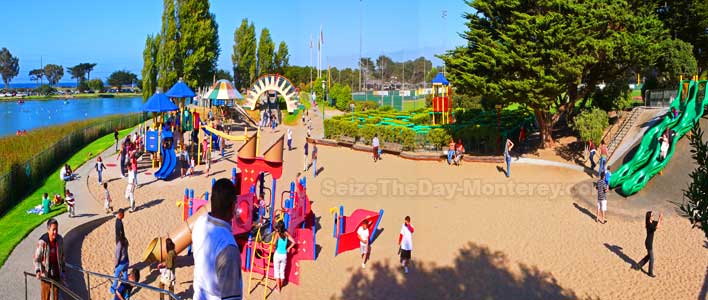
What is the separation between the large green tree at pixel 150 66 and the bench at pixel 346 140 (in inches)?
1081

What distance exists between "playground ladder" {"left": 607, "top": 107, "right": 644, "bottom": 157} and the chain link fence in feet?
74.6

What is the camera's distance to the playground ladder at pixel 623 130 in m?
23.1

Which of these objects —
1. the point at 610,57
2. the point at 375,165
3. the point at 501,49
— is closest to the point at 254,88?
the point at 375,165

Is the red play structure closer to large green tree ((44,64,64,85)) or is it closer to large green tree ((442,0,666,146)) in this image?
large green tree ((442,0,666,146))

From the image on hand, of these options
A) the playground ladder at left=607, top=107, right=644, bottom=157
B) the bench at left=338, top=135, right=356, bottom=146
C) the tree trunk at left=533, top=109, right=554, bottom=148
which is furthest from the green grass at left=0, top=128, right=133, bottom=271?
the playground ladder at left=607, top=107, right=644, bottom=157

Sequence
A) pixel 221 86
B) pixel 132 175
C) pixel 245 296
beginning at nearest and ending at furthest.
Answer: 1. pixel 245 296
2. pixel 132 175
3. pixel 221 86

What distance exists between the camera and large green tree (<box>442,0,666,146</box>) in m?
21.3

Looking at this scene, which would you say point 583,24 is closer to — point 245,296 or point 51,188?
point 245,296

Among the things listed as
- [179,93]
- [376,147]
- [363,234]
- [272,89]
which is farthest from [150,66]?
[363,234]

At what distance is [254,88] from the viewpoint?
142ft

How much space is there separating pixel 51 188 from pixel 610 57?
22.8 m

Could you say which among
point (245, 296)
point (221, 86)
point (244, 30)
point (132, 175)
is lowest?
point (245, 296)

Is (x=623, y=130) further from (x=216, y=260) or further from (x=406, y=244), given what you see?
(x=216, y=260)

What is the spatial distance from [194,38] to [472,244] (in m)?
42.8
